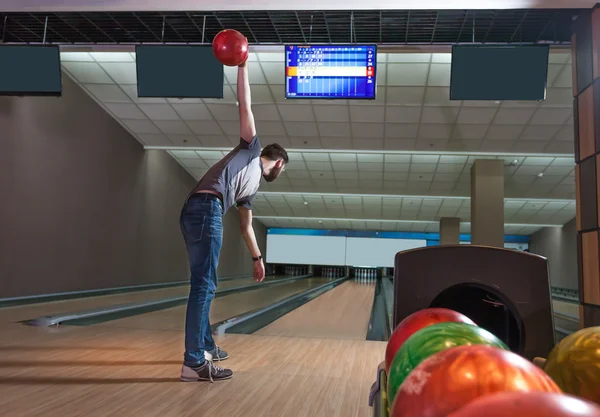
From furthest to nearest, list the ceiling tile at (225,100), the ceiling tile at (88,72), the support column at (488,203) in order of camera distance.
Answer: the support column at (488,203)
the ceiling tile at (225,100)
the ceiling tile at (88,72)

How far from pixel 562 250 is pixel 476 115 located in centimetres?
862

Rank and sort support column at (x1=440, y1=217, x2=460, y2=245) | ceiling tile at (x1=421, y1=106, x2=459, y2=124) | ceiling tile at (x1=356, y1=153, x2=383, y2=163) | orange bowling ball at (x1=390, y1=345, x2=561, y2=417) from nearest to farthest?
1. orange bowling ball at (x1=390, y1=345, x2=561, y2=417)
2. ceiling tile at (x1=421, y1=106, x2=459, y2=124)
3. ceiling tile at (x1=356, y1=153, x2=383, y2=163)
4. support column at (x1=440, y1=217, x2=460, y2=245)

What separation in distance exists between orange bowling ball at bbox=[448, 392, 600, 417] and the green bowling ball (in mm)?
307

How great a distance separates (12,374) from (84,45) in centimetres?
376

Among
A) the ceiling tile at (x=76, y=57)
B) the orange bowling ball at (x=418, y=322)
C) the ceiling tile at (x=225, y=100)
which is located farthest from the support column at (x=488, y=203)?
the orange bowling ball at (x=418, y=322)

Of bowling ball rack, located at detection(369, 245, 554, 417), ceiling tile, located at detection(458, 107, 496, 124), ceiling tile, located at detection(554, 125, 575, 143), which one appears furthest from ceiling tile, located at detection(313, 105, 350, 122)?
bowling ball rack, located at detection(369, 245, 554, 417)

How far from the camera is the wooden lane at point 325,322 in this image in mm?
3994

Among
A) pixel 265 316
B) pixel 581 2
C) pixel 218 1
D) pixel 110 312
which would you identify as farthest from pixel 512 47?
pixel 110 312

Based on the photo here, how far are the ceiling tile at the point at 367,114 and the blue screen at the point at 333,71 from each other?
260 centimetres

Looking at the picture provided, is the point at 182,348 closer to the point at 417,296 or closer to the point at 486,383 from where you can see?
the point at 417,296

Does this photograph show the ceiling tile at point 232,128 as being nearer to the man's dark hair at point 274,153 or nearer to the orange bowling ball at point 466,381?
the man's dark hair at point 274,153

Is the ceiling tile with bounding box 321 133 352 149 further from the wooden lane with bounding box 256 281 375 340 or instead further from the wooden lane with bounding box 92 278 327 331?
the wooden lane with bounding box 92 278 327 331

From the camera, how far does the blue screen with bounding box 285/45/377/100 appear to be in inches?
166

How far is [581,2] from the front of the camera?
11.2 ft
